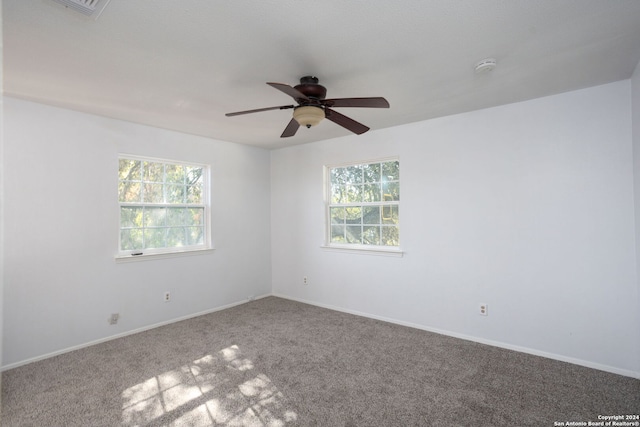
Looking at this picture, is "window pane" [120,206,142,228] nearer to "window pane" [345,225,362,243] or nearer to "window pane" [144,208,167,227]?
"window pane" [144,208,167,227]

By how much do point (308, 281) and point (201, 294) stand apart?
4.97 ft

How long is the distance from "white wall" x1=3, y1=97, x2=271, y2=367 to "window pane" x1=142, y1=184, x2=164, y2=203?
0.36m

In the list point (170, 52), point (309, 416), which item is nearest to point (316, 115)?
point (170, 52)

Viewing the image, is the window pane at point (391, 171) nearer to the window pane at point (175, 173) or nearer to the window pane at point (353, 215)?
the window pane at point (353, 215)

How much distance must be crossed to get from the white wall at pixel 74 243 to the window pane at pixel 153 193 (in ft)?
1.19

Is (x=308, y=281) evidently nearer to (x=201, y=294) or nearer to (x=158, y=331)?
(x=201, y=294)

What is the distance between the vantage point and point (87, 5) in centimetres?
163

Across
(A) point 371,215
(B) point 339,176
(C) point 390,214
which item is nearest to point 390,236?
(C) point 390,214

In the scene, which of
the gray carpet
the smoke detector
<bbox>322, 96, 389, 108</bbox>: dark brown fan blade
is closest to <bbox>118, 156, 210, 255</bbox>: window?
the gray carpet

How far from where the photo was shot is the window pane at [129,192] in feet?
12.0

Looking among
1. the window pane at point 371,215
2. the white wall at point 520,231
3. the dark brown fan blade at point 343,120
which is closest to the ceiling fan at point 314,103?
the dark brown fan blade at point 343,120

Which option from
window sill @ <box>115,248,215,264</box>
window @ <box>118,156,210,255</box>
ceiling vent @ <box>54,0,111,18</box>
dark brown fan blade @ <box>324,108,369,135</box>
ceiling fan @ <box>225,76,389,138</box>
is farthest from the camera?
window @ <box>118,156,210,255</box>

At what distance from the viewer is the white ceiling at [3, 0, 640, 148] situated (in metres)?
1.71

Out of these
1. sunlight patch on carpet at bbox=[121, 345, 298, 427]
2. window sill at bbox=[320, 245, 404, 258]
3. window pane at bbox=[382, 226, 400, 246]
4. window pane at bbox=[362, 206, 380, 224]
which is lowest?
sunlight patch on carpet at bbox=[121, 345, 298, 427]
